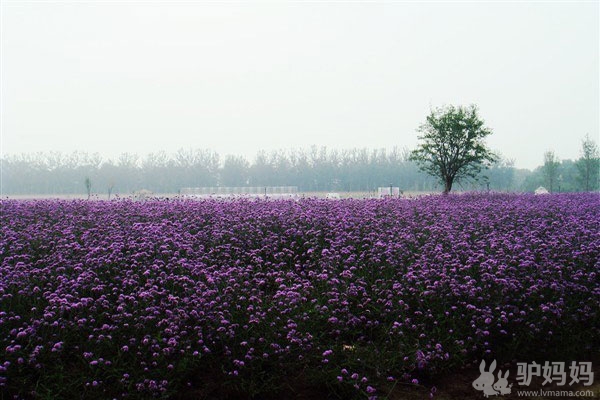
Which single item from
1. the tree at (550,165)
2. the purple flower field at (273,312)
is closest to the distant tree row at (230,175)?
the tree at (550,165)

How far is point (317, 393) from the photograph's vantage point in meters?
4.66

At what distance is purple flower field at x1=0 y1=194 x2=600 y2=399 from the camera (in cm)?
448

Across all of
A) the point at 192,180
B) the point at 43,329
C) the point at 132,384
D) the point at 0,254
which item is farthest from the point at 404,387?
the point at 192,180

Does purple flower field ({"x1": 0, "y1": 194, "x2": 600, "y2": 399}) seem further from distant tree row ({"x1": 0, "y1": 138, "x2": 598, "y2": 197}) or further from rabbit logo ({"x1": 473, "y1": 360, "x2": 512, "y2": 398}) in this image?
distant tree row ({"x1": 0, "y1": 138, "x2": 598, "y2": 197})

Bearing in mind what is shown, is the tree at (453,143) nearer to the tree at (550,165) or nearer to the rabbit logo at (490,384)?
the rabbit logo at (490,384)

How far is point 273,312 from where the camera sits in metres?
5.17

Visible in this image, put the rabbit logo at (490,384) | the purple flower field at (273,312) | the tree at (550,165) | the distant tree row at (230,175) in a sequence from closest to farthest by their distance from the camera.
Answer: the purple flower field at (273,312)
the rabbit logo at (490,384)
the tree at (550,165)
the distant tree row at (230,175)

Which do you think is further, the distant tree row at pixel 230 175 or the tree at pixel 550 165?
the distant tree row at pixel 230 175

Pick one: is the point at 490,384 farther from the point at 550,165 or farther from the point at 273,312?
the point at 550,165

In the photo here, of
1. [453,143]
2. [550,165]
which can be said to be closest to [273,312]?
[453,143]

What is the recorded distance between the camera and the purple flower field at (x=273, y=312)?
4484 millimetres

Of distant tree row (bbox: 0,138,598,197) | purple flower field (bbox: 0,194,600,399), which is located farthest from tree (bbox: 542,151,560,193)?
purple flower field (bbox: 0,194,600,399)

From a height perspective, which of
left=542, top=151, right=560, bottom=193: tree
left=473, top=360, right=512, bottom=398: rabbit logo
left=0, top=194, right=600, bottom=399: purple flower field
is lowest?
left=473, top=360, right=512, bottom=398: rabbit logo

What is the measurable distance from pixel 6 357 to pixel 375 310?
3738 mm
